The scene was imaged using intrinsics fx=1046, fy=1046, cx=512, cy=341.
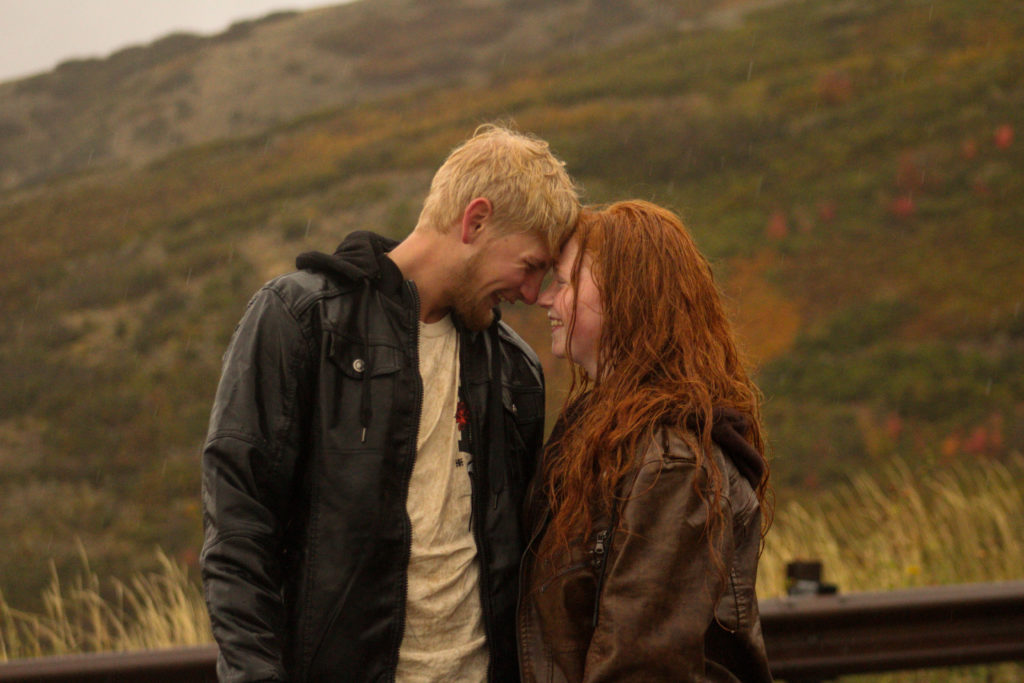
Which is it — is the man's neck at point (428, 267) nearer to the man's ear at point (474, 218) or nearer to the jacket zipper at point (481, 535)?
the man's ear at point (474, 218)

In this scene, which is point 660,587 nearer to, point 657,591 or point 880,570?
point 657,591

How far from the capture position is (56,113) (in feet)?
118

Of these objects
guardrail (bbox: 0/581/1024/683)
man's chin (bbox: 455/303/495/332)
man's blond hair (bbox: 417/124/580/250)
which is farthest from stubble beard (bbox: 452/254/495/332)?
guardrail (bbox: 0/581/1024/683)

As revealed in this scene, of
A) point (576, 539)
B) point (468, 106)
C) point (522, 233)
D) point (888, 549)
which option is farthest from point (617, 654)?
point (468, 106)

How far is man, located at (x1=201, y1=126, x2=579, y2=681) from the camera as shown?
2.28 meters

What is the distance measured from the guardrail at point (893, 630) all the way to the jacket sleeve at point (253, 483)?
2.02m

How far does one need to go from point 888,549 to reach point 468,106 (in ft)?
77.7

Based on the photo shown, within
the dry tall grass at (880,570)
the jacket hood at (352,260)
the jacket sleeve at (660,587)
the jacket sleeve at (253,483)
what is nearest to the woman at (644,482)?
the jacket sleeve at (660,587)

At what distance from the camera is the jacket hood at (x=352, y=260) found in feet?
8.23

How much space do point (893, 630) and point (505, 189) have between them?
2.27 meters

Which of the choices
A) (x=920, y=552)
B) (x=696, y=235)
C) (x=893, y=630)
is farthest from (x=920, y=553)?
(x=696, y=235)

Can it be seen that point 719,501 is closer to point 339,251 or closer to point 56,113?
point 339,251

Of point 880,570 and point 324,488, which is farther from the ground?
point 324,488

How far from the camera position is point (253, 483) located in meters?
2.28
